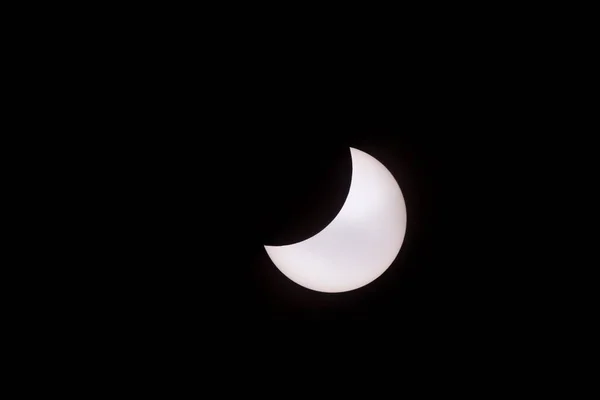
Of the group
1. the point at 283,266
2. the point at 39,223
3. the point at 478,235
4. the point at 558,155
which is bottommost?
the point at 283,266

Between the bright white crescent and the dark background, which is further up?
the dark background

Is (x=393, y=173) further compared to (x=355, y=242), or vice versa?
(x=393, y=173)

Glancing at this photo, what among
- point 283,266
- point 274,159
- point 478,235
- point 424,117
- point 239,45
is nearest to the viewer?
point 274,159

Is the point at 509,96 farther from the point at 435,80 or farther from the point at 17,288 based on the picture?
the point at 17,288

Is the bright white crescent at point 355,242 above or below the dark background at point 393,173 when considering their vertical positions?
below

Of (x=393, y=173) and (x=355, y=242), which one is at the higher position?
(x=393, y=173)

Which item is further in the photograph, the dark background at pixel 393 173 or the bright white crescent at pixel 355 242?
the dark background at pixel 393 173

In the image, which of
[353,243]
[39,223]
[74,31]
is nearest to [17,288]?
[39,223]

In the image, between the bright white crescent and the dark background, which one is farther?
the dark background
